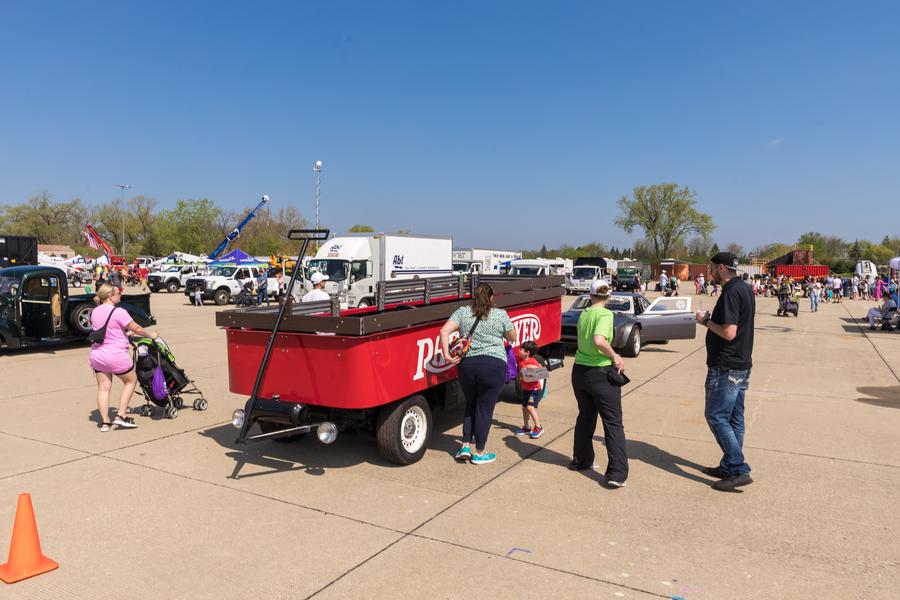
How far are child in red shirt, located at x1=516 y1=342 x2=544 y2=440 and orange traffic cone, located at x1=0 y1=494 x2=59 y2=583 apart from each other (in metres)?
4.44

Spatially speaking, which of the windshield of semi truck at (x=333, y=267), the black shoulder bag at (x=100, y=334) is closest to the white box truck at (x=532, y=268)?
the windshield of semi truck at (x=333, y=267)

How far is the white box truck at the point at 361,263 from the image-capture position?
22.1m

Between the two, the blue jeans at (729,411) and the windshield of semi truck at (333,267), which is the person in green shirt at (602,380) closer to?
the blue jeans at (729,411)

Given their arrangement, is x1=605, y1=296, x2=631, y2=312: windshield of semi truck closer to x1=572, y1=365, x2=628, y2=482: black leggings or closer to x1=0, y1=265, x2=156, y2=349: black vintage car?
x1=572, y1=365, x2=628, y2=482: black leggings

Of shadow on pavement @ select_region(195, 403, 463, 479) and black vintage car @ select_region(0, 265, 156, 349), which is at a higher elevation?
black vintage car @ select_region(0, 265, 156, 349)

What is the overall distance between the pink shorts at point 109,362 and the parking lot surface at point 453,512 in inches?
29.1

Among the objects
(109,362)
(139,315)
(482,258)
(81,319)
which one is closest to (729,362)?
(109,362)

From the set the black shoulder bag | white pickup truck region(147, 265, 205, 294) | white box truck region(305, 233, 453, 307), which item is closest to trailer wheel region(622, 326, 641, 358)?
the black shoulder bag

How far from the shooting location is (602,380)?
525 centimetres

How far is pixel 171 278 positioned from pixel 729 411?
38.6m

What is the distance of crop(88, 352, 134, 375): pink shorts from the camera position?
6.72 metres

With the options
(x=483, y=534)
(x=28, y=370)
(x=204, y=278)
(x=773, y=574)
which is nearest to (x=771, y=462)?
(x=773, y=574)

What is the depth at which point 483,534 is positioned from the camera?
4285 mm

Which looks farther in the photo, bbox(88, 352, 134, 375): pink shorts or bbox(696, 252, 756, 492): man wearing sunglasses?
bbox(88, 352, 134, 375): pink shorts
